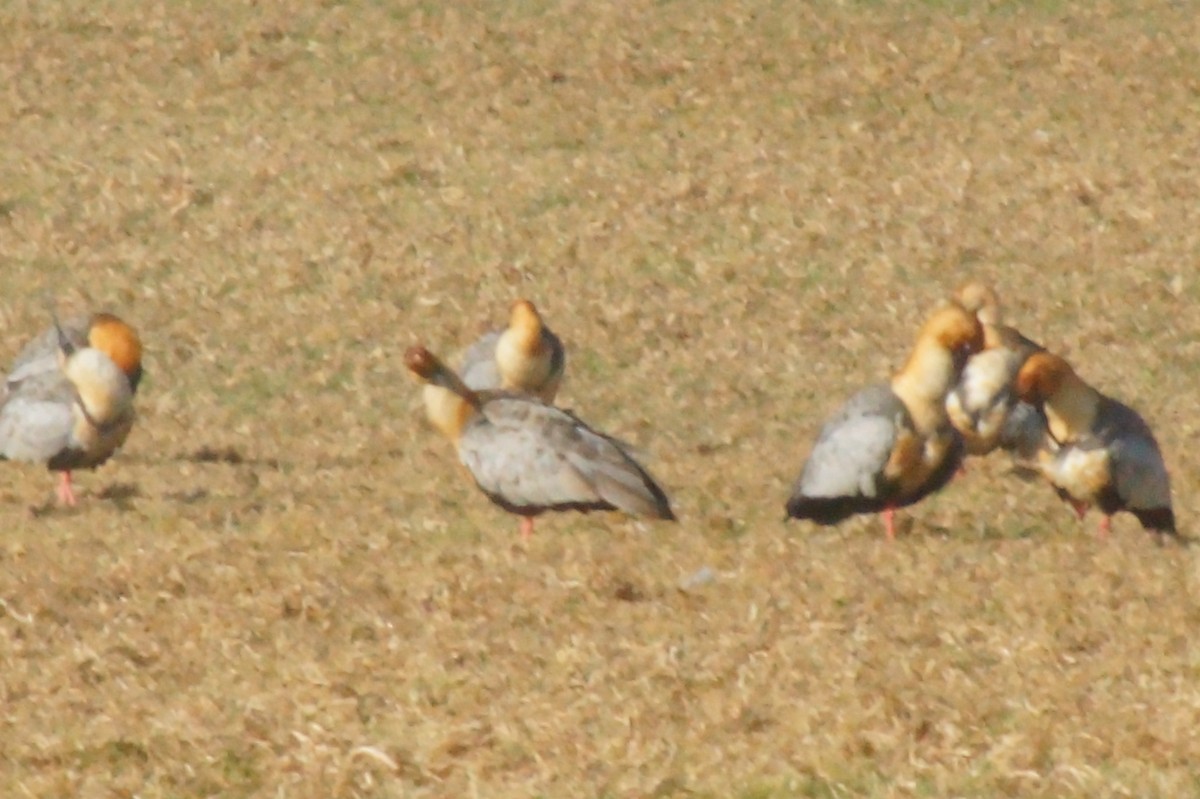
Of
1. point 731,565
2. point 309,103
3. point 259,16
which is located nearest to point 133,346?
point 731,565

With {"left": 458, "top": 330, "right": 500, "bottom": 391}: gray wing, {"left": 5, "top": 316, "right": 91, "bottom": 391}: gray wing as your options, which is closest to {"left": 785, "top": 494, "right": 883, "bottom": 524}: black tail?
{"left": 458, "top": 330, "right": 500, "bottom": 391}: gray wing

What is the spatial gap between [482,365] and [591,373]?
3.54ft

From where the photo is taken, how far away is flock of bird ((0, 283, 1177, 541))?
9977mm

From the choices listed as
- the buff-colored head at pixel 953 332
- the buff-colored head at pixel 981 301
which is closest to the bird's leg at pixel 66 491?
the buff-colored head at pixel 953 332

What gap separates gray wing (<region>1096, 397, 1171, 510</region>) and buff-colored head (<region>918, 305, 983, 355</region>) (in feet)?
2.21

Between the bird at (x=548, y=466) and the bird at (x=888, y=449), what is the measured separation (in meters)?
0.68

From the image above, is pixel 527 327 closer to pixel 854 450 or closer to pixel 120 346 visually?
pixel 120 346

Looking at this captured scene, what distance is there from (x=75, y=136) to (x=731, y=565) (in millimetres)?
10809

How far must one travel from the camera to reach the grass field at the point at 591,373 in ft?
23.6

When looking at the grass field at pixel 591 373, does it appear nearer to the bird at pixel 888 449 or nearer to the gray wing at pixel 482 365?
the bird at pixel 888 449

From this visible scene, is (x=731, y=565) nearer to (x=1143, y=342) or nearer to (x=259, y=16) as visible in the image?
(x=1143, y=342)

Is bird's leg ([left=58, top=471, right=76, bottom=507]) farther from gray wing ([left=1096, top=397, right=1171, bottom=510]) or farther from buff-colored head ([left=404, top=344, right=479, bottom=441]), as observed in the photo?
Answer: gray wing ([left=1096, top=397, right=1171, bottom=510])

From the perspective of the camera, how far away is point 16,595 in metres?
8.75

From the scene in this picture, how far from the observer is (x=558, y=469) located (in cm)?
1014
